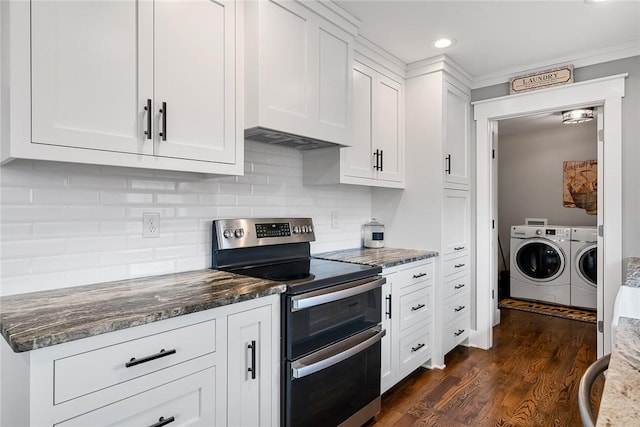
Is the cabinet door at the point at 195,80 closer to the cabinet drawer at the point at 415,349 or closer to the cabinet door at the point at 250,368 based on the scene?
the cabinet door at the point at 250,368

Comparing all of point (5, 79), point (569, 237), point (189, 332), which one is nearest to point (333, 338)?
point (189, 332)

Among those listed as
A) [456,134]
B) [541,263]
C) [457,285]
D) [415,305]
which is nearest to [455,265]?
[457,285]

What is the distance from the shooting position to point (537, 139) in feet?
18.2

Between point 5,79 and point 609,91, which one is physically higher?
point 609,91

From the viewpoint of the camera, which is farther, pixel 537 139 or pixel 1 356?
pixel 537 139

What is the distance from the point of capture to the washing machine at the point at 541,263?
4535mm

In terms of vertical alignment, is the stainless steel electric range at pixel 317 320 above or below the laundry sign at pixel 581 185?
below

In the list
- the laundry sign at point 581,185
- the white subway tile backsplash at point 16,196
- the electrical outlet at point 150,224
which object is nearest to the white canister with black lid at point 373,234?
the electrical outlet at point 150,224

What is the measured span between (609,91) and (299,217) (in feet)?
8.02

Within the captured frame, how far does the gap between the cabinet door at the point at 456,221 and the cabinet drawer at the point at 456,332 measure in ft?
1.93

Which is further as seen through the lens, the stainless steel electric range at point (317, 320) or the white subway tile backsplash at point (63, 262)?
the stainless steel electric range at point (317, 320)

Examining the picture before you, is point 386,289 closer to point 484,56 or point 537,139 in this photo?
point 484,56

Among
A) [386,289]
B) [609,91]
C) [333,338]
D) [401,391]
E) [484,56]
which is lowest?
[401,391]

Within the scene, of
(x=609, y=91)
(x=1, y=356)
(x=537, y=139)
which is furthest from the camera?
(x=537, y=139)
